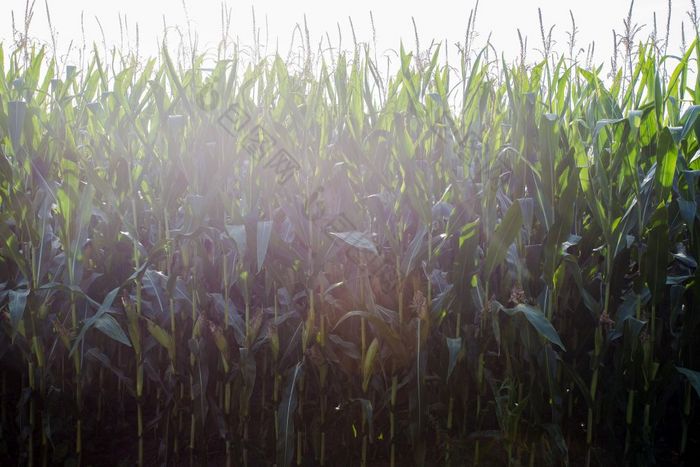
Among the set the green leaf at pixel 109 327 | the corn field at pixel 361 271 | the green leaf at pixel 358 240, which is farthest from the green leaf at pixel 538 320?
the green leaf at pixel 109 327

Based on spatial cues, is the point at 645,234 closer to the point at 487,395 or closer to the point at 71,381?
the point at 487,395

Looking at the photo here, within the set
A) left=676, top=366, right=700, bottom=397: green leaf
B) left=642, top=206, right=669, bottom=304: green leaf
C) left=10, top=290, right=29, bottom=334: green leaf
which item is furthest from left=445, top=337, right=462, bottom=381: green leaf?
left=10, top=290, right=29, bottom=334: green leaf

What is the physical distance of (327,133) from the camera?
265 cm

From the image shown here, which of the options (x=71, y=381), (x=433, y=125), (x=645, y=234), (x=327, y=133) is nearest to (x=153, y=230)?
(x=71, y=381)

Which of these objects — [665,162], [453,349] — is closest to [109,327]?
[453,349]

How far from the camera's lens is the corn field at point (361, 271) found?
2.42m

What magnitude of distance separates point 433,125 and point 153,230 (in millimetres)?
1528

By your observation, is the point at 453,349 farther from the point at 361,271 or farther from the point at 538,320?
the point at 361,271

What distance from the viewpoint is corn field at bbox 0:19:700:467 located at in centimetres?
242

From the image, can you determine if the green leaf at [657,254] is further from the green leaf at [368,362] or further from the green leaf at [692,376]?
the green leaf at [368,362]

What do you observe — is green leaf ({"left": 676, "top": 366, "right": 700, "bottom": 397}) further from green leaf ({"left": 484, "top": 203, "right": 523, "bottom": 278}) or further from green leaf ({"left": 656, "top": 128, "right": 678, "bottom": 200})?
Result: green leaf ({"left": 484, "top": 203, "right": 523, "bottom": 278})

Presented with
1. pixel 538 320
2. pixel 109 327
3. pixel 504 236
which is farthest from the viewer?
pixel 109 327

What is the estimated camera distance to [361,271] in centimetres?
256

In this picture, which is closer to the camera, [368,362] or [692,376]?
[692,376]
